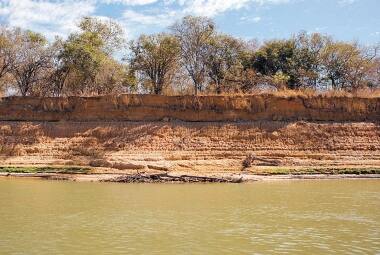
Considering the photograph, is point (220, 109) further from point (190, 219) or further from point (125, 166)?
point (190, 219)

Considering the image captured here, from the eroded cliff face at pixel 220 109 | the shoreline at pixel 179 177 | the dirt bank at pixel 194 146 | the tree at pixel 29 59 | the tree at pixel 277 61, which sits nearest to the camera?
the shoreline at pixel 179 177

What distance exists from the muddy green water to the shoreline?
A: 324 cm

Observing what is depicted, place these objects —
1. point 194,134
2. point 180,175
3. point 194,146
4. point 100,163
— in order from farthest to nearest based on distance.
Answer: point 194,134 < point 194,146 < point 100,163 < point 180,175

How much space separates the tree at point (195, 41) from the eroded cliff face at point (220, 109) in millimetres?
4197

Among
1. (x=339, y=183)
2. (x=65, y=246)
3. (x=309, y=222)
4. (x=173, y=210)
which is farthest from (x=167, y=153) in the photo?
(x=65, y=246)

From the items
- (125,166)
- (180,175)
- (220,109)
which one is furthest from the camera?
(220,109)

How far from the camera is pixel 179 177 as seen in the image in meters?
31.5

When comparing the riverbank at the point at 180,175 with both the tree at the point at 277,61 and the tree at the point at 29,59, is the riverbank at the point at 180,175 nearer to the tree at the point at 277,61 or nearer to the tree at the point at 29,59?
the tree at the point at 29,59

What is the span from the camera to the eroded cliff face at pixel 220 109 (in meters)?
40.3

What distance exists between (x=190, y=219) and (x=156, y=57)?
28.2 m

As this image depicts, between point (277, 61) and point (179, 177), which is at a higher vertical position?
point (277, 61)

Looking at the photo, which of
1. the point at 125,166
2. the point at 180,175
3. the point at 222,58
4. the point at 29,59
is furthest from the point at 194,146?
the point at 29,59

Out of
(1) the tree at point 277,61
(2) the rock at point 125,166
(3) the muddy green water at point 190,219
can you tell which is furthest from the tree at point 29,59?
(3) the muddy green water at point 190,219

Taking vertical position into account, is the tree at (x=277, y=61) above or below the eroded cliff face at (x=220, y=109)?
above
